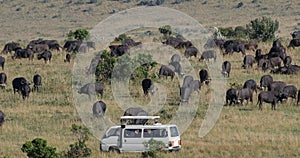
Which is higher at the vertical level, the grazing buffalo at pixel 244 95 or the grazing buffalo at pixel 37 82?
the grazing buffalo at pixel 37 82

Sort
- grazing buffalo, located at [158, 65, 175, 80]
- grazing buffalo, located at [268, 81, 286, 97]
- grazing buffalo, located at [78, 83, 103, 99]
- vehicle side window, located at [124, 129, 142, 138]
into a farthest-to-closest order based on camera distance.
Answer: grazing buffalo, located at [158, 65, 175, 80] < grazing buffalo, located at [78, 83, 103, 99] < grazing buffalo, located at [268, 81, 286, 97] < vehicle side window, located at [124, 129, 142, 138]

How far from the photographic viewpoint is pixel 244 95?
36.2 metres

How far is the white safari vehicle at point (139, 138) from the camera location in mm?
26469

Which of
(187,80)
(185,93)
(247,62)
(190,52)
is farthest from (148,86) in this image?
(190,52)

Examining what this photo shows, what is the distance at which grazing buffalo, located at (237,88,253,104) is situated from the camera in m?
36.1

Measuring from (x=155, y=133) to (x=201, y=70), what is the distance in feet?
54.7

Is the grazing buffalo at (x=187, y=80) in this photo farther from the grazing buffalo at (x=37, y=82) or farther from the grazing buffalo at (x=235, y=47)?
the grazing buffalo at (x=235, y=47)

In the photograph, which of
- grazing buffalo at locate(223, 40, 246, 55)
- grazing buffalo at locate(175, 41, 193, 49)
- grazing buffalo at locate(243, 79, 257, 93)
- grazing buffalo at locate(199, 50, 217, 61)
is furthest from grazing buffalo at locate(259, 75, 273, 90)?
grazing buffalo at locate(175, 41, 193, 49)

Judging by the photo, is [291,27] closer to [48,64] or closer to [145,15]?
[145,15]

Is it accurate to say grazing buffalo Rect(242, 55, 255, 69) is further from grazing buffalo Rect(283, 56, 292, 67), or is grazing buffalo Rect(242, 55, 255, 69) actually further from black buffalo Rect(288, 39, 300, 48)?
black buffalo Rect(288, 39, 300, 48)

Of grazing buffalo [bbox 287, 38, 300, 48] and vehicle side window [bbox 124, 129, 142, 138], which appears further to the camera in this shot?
grazing buffalo [bbox 287, 38, 300, 48]

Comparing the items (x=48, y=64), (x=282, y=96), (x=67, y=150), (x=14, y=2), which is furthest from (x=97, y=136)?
(x=14, y=2)

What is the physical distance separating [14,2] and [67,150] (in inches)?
3825

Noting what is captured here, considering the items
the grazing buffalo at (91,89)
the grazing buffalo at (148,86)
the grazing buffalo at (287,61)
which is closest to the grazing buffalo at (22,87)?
the grazing buffalo at (91,89)
